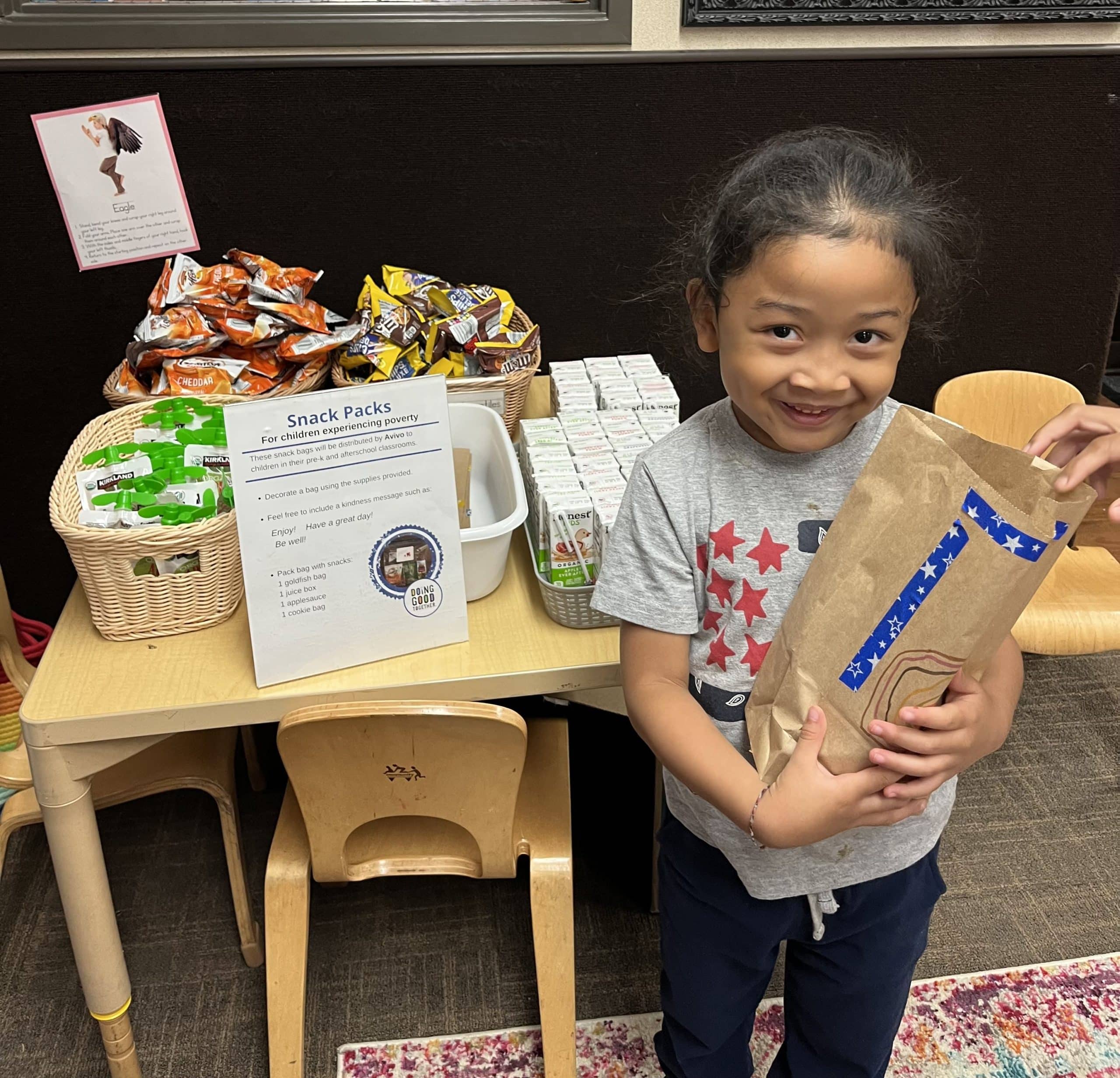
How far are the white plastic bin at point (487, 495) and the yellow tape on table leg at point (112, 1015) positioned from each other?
0.79m

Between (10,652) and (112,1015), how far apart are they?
61 centimetres

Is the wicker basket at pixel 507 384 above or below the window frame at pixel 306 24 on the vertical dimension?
below

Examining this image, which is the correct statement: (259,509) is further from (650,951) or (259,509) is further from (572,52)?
(572,52)

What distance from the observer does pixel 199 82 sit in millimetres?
1938

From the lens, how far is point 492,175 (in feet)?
6.84

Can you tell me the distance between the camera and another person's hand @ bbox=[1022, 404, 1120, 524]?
0.81 m

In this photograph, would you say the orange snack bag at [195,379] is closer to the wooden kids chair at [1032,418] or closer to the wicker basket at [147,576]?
the wicker basket at [147,576]

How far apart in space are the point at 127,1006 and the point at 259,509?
83 centimetres

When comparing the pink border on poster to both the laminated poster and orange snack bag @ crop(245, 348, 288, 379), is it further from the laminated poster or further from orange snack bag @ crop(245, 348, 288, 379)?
the laminated poster

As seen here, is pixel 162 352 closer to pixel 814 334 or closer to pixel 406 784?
pixel 406 784

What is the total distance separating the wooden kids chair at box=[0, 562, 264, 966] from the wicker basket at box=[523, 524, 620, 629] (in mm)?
682

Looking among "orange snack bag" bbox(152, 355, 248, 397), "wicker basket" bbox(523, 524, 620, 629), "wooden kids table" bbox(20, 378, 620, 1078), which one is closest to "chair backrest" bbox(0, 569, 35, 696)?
"wooden kids table" bbox(20, 378, 620, 1078)

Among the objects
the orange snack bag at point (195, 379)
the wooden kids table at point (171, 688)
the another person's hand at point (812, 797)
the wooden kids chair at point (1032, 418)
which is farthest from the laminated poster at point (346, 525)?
the wooden kids chair at point (1032, 418)

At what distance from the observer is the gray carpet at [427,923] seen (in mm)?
1661
